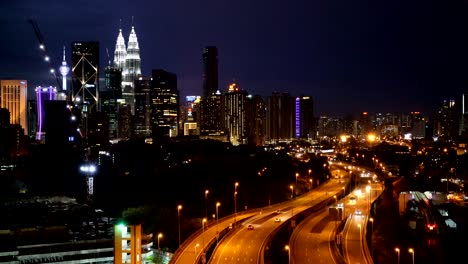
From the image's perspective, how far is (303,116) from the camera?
11488 cm

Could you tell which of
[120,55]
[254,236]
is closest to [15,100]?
[120,55]

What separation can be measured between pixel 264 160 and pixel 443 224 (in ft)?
88.4

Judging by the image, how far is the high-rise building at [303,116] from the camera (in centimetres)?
11144

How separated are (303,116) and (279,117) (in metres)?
7.96

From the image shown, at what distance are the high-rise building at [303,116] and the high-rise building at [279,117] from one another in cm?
162

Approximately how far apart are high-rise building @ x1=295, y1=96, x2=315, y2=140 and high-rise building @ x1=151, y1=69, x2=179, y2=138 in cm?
2806

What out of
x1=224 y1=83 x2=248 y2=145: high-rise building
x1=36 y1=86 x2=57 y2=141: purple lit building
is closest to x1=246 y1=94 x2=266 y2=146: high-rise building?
x1=224 y1=83 x2=248 y2=145: high-rise building

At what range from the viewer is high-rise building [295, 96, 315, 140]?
111 m

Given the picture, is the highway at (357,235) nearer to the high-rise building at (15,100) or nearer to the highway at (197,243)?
the highway at (197,243)

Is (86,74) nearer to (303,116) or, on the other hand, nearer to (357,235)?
(303,116)

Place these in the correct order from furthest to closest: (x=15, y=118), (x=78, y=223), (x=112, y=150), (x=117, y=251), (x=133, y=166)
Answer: (x=15, y=118) < (x=112, y=150) < (x=133, y=166) < (x=78, y=223) < (x=117, y=251)

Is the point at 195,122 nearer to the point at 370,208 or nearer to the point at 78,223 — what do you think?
the point at 370,208

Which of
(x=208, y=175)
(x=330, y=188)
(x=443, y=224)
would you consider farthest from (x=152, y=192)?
(x=443, y=224)

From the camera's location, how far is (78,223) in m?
22.5
